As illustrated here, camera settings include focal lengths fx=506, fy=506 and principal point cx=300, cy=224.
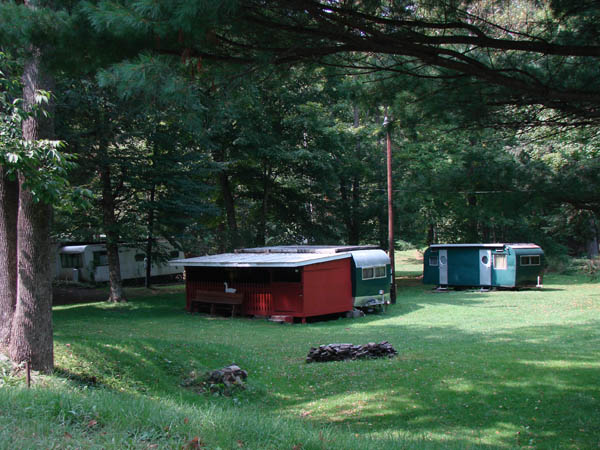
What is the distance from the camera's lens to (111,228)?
63.4ft

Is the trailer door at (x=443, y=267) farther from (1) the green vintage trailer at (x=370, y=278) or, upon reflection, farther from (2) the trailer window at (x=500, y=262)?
(1) the green vintage trailer at (x=370, y=278)

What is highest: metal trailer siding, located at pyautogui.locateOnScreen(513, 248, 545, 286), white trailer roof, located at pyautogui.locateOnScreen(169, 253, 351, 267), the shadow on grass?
white trailer roof, located at pyautogui.locateOnScreen(169, 253, 351, 267)

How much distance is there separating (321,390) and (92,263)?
80.3ft

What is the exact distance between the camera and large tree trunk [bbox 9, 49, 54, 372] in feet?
23.8

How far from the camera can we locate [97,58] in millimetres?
5594

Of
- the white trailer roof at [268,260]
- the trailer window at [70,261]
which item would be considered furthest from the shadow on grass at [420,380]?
the trailer window at [70,261]

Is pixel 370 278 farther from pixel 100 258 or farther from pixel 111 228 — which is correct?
pixel 100 258

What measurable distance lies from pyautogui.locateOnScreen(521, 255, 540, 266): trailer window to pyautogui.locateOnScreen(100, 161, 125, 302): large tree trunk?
18.9m

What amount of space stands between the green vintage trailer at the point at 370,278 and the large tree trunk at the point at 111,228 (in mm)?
9348

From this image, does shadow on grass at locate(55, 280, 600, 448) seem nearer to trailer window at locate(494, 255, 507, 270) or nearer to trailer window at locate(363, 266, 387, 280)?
trailer window at locate(363, 266, 387, 280)

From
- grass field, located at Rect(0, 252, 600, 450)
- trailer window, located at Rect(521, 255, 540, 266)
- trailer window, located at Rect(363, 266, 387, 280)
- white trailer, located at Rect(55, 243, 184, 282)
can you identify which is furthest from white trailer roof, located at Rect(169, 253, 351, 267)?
trailer window, located at Rect(521, 255, 540, 266)

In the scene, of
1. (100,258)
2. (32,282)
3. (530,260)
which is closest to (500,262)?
(530,260)

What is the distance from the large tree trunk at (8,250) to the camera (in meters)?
8.06

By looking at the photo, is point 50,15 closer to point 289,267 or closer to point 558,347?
point 558,347
